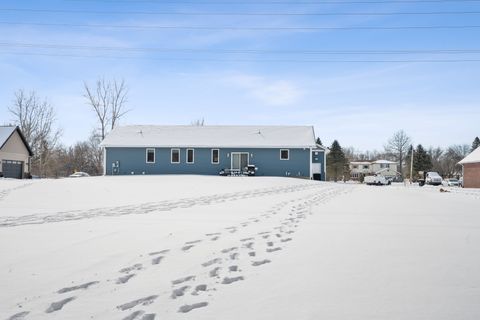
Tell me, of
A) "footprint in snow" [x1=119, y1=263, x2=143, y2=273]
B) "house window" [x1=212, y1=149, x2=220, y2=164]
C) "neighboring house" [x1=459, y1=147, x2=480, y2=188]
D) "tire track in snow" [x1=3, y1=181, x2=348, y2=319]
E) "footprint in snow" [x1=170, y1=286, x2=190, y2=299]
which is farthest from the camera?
"neighboring house" [x1=459, y1=147, x2=480, y2=188]

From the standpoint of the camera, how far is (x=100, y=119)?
50938 millimetres

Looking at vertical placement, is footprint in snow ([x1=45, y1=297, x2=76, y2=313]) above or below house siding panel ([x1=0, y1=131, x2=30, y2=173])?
below

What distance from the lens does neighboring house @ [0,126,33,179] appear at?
4097 cm

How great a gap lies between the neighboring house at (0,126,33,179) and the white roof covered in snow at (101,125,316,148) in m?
11.3

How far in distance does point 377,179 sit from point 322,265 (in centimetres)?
4243

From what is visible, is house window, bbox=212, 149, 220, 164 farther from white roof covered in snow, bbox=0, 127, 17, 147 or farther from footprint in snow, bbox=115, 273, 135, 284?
footprint in snow, bbox=115, 273, 135, 284

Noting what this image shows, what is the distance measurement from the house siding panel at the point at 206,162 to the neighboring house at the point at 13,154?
12511mm

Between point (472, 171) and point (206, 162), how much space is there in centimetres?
2490

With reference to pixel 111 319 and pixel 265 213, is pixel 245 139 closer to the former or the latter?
pixel 265 213

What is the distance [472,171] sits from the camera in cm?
4028

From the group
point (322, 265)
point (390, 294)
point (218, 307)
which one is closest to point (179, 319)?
point (218, 307)

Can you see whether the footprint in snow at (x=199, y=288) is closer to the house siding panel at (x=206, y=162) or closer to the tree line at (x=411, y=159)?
the house siding panel at (x=206, y=162)

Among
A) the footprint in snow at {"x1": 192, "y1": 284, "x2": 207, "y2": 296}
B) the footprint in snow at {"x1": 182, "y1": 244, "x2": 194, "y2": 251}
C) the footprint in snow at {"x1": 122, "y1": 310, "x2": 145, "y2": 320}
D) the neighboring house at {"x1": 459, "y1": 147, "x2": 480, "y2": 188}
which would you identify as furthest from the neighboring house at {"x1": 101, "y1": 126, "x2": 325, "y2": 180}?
the footprint in snow at {"x1": 122, "y1": 310, "x2": 145, "y2": 320}

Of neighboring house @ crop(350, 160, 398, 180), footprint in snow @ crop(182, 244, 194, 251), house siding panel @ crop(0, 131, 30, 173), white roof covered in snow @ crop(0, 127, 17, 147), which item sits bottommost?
footprint in snow @ crop(182, 244, 194, 251)
